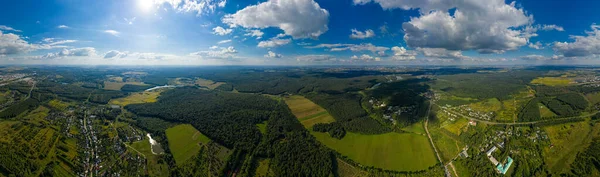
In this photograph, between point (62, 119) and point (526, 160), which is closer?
point (526, 160)

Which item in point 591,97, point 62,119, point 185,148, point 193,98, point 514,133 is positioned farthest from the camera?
point 193,98

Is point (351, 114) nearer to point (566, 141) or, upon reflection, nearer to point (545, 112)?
point (566, 141)

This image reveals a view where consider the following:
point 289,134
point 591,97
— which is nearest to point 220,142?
point 289,134

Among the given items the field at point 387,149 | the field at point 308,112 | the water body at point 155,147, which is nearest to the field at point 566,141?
the field at point 387,149

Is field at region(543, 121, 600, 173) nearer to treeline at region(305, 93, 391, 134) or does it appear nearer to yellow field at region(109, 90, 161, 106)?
treeline at region(305, 93, 391, 134)

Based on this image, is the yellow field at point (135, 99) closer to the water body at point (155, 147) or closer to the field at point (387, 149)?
the water body at point (155, 147)

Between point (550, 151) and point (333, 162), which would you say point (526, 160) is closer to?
point (550, 151)
